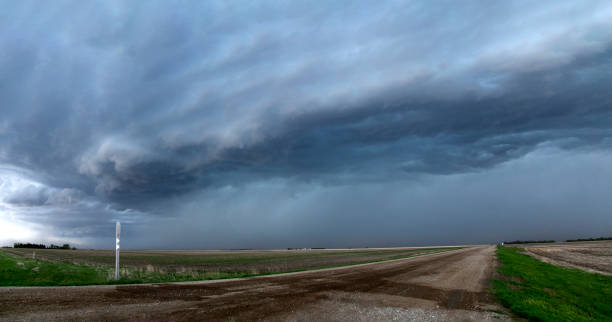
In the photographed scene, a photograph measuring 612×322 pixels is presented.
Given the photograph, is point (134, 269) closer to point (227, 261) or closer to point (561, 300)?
point (227, 261)

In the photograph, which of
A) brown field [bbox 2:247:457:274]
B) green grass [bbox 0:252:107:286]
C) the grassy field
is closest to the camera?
green grass [bbox 0:252:107:286]

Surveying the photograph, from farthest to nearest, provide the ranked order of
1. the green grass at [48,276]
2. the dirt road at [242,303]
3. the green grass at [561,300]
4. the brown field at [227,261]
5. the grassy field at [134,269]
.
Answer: the brown field at [227,261]
the grassy field at [134,269]
the green grass at [48,276]
the green grass at [561,300]
the dirt road at [242,303]

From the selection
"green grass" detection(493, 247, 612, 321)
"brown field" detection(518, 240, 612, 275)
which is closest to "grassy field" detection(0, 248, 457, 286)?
"green grass" detection(493, 247, 612, 321)

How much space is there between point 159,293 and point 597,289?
27723 millimetres

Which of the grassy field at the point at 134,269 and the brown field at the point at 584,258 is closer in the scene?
the grassy field at the point at 134,269

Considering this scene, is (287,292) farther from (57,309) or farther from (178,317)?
(57,309)

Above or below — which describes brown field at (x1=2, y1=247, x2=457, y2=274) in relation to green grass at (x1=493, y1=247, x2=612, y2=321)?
below

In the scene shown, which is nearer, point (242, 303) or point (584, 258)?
point (242, 303)

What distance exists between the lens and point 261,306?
1098 cm

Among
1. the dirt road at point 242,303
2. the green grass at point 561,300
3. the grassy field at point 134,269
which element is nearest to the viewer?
the dirt road at point 242,303

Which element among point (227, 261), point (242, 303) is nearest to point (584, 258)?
point (227, 261)

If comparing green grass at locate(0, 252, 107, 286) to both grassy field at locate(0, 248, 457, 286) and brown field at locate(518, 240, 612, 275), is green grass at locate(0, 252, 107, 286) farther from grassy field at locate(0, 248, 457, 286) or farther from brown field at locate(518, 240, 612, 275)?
brown field at locate(518, 240, 612, 275)

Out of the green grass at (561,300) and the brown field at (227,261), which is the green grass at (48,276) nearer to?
the brown field at (227,261)

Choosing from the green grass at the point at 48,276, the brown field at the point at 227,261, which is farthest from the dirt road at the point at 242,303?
the brown field at the point at 227,261
